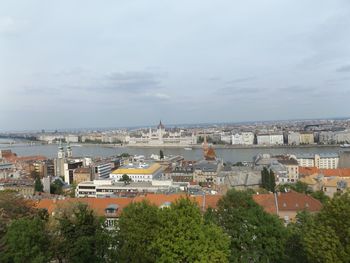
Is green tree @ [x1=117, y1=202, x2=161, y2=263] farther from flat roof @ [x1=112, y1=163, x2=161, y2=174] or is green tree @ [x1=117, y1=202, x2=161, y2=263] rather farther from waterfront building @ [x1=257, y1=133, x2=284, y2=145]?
waterfront building @ [x1=257, y1=133, x2=284, y2=145]

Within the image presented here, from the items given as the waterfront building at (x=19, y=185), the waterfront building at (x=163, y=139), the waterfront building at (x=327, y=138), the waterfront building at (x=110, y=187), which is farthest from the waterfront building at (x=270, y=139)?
the waterfront building at (x=19, y=185)

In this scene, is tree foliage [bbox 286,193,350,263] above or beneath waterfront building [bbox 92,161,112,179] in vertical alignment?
above

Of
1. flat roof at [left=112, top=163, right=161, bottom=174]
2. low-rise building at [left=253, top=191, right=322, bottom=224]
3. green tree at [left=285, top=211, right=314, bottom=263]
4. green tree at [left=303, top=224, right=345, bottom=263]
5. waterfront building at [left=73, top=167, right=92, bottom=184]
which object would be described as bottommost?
waterfront building at [left=73, top=167, right=92, bottom=184]

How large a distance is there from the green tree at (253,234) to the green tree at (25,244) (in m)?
2.84

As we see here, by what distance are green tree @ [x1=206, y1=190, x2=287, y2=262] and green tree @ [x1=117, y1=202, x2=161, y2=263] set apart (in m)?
1.24

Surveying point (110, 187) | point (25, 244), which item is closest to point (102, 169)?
point (110, 187)

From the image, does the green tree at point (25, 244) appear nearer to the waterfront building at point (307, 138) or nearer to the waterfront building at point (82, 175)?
the waterfront building at point (82, 175)

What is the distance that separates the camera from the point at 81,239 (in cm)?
610

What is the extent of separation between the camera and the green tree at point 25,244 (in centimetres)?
578

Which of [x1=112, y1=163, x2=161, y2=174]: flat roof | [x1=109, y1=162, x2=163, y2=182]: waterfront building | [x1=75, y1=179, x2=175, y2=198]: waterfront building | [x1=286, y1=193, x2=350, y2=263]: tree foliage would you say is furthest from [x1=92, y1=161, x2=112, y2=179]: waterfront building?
[x1=286, y1=193, x2=350, y2=263]: tree foliage

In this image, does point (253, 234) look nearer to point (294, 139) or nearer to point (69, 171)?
point (69, 171)

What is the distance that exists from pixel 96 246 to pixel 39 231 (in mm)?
932

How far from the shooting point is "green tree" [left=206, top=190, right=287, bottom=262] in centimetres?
600

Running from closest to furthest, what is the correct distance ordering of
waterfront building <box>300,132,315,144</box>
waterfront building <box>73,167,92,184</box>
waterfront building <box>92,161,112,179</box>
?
waterfront building <box>73,167,92,184</box> → waterfront building <box>92,161,112,179</box> → waterfront building <box>300,132,315,144</box>
